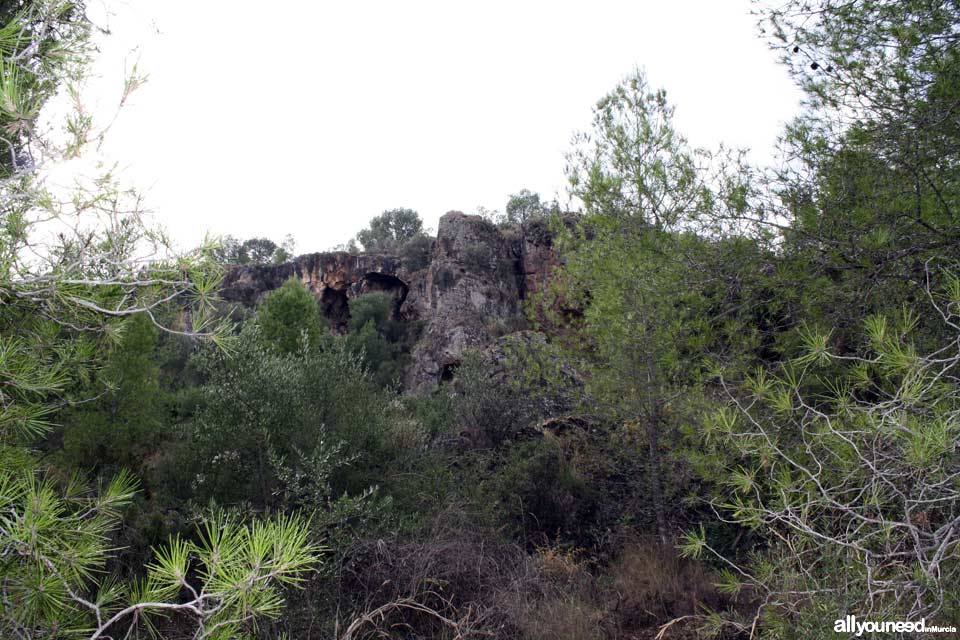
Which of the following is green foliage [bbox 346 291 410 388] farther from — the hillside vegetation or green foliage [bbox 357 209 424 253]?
the hillside vegetation

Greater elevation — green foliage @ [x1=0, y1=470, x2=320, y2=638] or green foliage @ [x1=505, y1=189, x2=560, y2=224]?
green foliage @ [x1=505, y1=189, x2=560, y2=224]

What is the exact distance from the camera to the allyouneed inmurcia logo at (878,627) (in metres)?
2.04

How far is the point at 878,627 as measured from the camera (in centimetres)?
220

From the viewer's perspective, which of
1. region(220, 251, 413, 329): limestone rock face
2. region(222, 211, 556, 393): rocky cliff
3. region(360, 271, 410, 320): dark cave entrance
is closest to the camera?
region(222, 211, 556, 393): rocky cliff

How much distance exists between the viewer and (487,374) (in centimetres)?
982

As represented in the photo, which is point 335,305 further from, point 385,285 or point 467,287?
point 467,287

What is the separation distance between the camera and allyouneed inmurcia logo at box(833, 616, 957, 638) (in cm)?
204

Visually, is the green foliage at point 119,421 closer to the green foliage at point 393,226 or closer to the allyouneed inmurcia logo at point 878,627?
the allyouneed inmurcia logo at point 878,627

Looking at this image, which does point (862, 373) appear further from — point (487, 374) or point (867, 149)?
point (487, 374)

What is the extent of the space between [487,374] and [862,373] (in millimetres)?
7562

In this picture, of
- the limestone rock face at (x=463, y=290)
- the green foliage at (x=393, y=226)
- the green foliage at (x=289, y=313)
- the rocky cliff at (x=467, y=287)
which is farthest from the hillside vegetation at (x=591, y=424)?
the green foliage at (x=393, y=226)

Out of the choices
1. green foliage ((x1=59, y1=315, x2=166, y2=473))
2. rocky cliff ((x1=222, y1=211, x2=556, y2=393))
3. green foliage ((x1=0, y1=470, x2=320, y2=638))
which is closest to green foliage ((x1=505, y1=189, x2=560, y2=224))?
rocky cliff ((x1=222, y1=211, x2=556, y2=393))

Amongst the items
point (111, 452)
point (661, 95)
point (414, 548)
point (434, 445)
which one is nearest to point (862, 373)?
point (414, 548)

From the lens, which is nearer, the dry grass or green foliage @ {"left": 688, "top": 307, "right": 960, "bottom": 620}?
green foliage @ {"left": 688, "top": 307, "right": 960, "bottom": 620}
